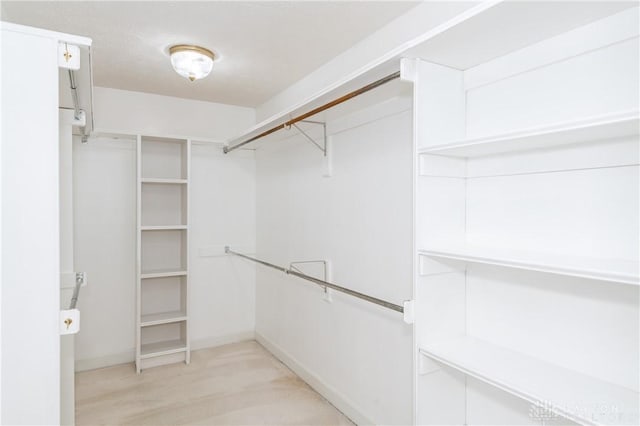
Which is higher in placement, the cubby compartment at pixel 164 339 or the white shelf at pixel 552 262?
the white shelf at pixel 552 262

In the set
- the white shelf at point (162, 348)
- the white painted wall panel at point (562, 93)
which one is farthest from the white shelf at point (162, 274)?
the white painted wall panel at point (562, 93)

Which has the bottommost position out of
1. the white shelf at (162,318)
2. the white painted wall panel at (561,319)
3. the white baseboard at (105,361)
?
the white baseboard at (105,361)

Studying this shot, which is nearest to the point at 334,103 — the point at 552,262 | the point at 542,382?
the point at 552,262

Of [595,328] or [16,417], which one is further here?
[595,328]

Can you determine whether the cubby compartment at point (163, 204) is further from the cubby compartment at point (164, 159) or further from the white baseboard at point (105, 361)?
the white baseboard at point (105, 361)

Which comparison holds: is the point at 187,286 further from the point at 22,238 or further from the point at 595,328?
the point at 595,328

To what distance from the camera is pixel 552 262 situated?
3.94ft

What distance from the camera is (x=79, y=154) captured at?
334cm

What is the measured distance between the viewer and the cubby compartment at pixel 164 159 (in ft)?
11.8

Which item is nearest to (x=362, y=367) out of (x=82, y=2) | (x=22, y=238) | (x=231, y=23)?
(x=22, y=238)

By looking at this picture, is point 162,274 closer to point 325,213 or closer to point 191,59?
point 325,213

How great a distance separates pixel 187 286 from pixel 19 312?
2376mm

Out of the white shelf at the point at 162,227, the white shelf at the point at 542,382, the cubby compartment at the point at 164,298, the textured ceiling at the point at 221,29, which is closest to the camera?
the white shelf at the point at 542,382

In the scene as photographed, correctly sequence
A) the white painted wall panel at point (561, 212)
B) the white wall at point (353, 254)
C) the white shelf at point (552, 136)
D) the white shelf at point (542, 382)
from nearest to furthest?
the white shelf at point (552, 136), the white shelf at point (542, 382), the white painted wall panel at point (561, 212), the white wall at point (353, 254)
